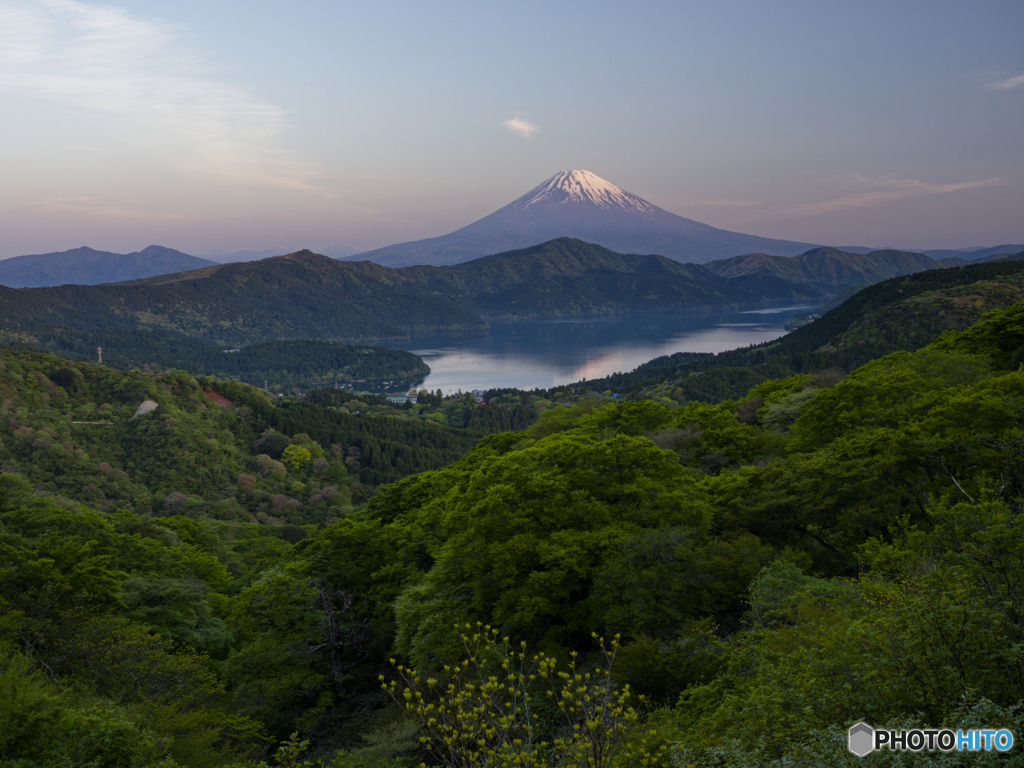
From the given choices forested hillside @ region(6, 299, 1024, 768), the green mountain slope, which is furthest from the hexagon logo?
the green mountain slope

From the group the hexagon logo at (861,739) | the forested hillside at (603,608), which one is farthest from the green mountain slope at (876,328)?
the hexagon logo at (861,739)

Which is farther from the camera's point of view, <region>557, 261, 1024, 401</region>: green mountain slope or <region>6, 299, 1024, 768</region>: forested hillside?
A: <region>557, 261, 1024, 401</region>: green mountain slope

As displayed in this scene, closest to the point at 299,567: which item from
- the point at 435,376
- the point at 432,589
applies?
the point at 432,589

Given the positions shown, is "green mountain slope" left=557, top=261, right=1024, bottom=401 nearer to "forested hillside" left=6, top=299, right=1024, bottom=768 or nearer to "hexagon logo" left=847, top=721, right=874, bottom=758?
"forested hillside" left=6, top=299, right=1024, bottom=768

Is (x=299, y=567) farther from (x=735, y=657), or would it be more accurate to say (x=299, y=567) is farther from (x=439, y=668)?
(x=735, y=657)

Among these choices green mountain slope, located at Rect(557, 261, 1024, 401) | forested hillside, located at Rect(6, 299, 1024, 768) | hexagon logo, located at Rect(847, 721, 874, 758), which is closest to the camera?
hexagon logo, located at Rect(847, 721, 874, 758)

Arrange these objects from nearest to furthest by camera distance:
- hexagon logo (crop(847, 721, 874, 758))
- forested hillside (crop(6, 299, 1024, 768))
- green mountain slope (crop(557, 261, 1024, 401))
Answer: hexagon logo (crop(847, 721, 874, 758)) < forested hillside (crop(6, 299, 1024, 768)) < green mountain slope (crop(557, 261, 1024, 401))

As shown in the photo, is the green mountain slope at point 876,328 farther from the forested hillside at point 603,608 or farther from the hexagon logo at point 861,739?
the hexagon logo at point 861,739
